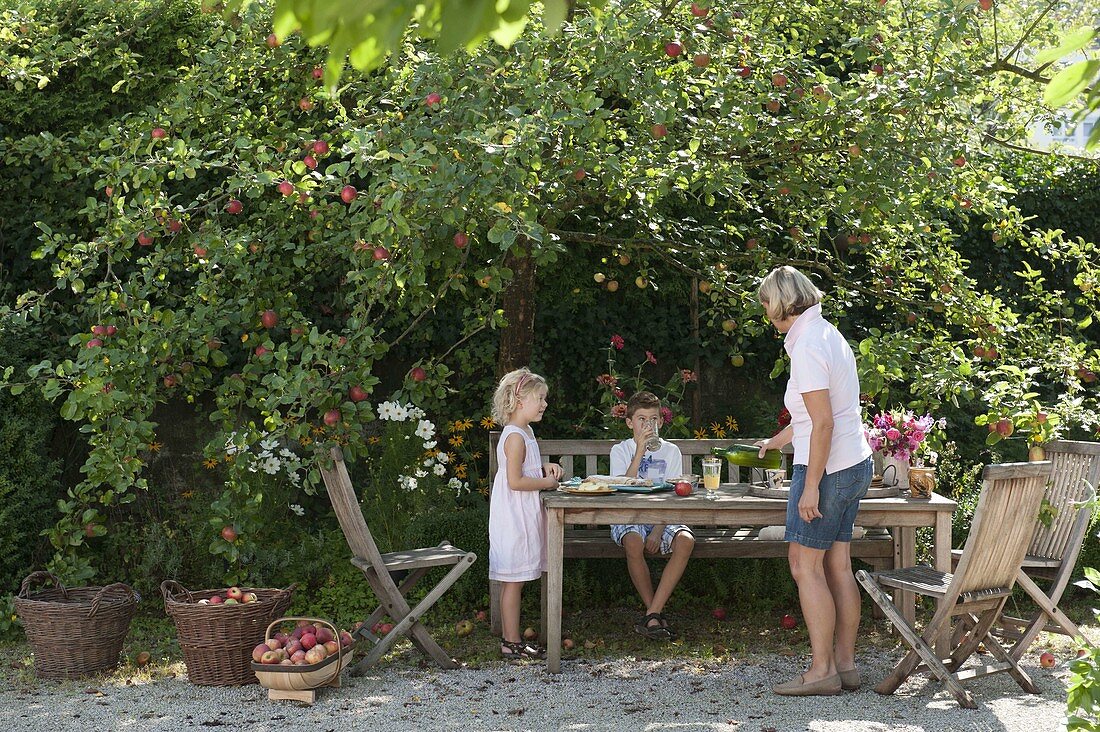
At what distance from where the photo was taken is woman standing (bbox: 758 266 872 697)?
4.25m

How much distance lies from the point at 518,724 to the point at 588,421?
3.14 meters

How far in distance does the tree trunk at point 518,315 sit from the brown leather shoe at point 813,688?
2.47m

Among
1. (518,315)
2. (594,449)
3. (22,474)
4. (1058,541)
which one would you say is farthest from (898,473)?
(22,474)

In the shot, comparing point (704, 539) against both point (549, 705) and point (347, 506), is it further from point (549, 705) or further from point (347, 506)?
point (347, 506)

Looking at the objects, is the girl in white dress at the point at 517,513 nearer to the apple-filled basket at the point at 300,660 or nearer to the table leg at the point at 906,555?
the apple-filled basket at the point at 300,660

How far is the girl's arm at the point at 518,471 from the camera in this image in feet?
16.8

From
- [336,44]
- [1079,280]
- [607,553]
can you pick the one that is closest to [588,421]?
[607,553]

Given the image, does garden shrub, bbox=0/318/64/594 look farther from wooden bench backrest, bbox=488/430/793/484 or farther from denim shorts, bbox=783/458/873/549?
denim shorts, bbox=783/458/873/549

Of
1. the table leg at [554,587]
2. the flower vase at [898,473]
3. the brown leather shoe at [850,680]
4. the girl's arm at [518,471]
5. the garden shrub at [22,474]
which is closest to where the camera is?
the brown leather shoe at [850,680]

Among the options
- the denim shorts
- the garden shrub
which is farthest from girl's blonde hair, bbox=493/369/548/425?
the garden shrub

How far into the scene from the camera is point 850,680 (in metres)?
4.61

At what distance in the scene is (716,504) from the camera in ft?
15.9

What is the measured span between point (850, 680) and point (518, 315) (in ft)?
8.73

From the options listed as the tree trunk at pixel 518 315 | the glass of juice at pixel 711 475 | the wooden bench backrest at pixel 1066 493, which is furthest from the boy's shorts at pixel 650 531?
the wooden bench backrest at pixel 1066 493
